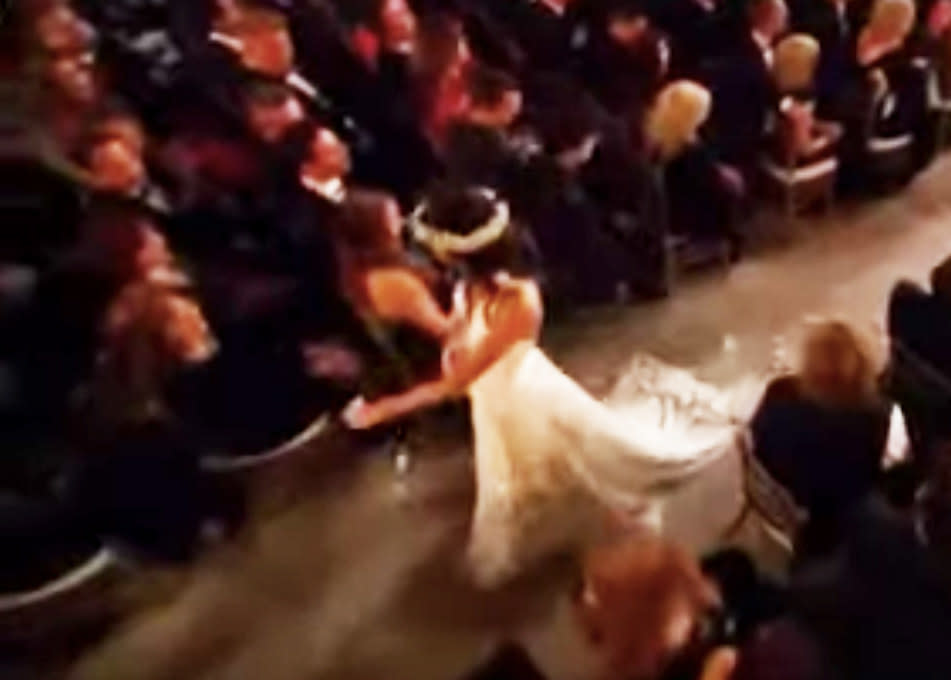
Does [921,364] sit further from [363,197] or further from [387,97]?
[387,97]

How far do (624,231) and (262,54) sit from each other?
1016mm

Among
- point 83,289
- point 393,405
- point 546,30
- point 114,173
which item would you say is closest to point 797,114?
point 546,30

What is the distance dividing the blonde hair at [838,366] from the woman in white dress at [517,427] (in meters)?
0.49

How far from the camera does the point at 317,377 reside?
4426mm

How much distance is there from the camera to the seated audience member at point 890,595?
3232 millimetres

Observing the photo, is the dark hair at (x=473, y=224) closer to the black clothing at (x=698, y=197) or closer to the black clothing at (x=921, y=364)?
the black clothing at (x=921, y=364)

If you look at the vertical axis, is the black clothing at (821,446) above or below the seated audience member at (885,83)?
above

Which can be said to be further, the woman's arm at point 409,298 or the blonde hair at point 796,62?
the blonde hair at point 796,62

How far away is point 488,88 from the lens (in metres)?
4.66

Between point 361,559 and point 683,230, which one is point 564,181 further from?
point 361,559

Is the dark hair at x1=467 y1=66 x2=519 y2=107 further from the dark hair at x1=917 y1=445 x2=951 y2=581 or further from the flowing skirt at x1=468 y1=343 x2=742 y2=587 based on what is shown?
the dark hair at x1=917 y1=445 x2=951 y2=581

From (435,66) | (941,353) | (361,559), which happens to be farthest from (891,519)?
(435,66)

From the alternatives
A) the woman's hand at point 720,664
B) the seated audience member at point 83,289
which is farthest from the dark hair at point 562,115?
the woman's hand at point 720,664

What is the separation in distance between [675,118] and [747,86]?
1.02 ft
